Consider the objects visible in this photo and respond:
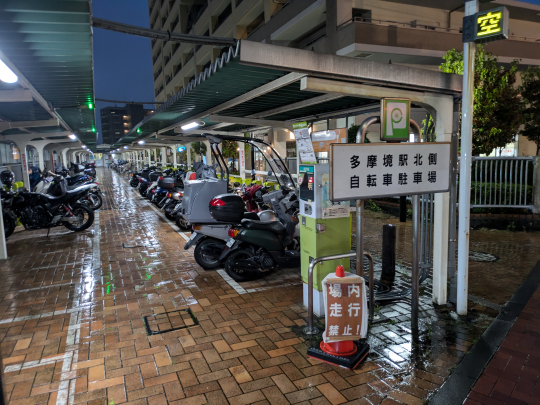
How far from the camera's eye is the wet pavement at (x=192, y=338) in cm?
303

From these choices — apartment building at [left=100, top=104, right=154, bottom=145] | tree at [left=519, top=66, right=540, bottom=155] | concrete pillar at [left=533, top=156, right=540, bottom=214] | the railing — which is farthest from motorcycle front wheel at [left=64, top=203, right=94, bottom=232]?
apartment building at [left=100, top=104, right=154, bottom=145]

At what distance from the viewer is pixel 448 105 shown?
14.6 ft

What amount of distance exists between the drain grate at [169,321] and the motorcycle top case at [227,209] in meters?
1.59

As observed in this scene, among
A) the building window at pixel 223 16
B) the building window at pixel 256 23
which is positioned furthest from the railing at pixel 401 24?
the building window at pixel 223 16

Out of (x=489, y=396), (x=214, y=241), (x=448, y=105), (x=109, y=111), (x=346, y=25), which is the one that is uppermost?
(x=109, y=111)

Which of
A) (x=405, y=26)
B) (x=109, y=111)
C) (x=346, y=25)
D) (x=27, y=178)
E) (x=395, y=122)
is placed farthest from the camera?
(x=109, y=111)

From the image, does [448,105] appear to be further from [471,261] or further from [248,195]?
[248,195]

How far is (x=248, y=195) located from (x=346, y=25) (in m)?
10.8

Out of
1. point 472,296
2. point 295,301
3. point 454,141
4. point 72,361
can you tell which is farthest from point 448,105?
point 72,361

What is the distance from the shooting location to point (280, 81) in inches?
173

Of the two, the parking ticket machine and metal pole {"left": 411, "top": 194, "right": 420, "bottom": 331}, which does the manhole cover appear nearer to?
metal pole {"left": 411, "top": 194, "right": 420, "bottom": 331}

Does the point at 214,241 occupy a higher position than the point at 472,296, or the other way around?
the point at 214,241

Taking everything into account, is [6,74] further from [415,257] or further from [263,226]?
[415,257]

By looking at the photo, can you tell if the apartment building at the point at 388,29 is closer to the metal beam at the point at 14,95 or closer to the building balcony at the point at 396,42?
the building balcony at the point at 396,42
